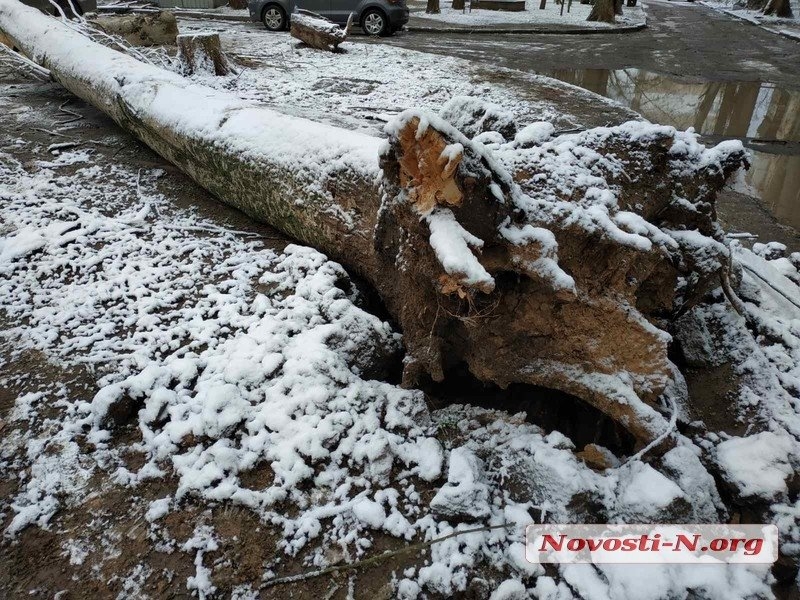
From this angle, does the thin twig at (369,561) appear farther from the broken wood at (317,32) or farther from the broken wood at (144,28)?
the broken wood at (144,28)

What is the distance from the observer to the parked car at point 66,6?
8.80 m

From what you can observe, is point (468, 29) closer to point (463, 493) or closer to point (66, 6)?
point (66, 6)

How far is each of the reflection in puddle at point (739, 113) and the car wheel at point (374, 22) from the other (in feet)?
15.4

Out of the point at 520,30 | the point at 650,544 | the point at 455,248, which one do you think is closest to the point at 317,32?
the point at 520,30

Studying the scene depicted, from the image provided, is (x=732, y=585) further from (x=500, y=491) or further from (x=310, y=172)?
(x=310, y=172)

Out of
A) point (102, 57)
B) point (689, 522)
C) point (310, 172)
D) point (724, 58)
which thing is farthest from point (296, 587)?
point (724, 58)

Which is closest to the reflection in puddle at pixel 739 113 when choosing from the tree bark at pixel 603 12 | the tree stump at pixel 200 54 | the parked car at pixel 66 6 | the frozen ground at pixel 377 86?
the frozen ground at pixel 377 86

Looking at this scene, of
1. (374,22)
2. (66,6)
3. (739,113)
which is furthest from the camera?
(374,22)

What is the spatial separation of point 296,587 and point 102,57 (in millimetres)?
5388

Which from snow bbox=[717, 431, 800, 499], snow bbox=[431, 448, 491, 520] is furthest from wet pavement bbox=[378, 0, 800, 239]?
snow bbox=[431, 448, 491, 520]

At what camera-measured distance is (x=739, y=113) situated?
22.6 feet

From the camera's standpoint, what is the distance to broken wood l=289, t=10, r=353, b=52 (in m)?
8.37

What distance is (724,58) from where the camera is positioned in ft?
34.6

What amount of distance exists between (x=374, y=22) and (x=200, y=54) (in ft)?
20.4
